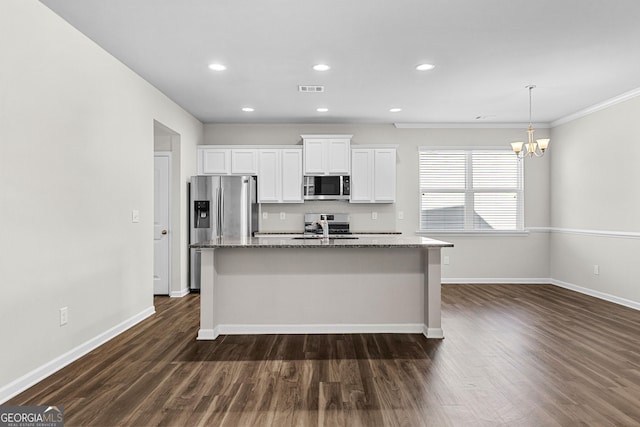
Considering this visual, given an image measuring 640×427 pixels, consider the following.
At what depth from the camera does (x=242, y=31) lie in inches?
124

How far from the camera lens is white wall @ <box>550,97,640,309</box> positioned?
485cm

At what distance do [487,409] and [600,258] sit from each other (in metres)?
4.23

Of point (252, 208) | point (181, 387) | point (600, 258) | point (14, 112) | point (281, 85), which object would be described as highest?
point (281, 85)

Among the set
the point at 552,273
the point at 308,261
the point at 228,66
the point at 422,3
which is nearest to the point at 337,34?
the point at 422,3

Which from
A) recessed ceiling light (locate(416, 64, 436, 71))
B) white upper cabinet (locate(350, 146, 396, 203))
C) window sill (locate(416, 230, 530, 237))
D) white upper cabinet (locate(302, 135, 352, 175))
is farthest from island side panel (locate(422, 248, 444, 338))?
window sill (locate(416, 230, 530, 237))

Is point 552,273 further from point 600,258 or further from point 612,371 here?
point 612,371

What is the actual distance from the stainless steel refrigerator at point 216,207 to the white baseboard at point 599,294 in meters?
4.97

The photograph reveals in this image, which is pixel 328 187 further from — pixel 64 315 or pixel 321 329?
pixel 64 315

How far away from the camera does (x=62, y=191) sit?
294 cm

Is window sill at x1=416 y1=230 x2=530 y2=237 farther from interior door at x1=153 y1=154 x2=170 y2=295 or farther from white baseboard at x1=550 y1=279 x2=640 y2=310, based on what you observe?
interior door at x1=153 y1=154 x2=170 y2=295

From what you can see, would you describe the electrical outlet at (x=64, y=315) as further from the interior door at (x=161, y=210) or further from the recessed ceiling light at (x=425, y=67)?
the recessed ceiling light at (x=425, y=67)

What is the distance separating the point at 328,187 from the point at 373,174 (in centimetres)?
73

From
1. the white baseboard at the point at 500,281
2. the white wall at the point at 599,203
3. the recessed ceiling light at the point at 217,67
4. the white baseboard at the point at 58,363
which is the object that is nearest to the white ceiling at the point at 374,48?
the recessed ceiling light at the point at 217,67

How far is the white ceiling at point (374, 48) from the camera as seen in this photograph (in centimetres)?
284
